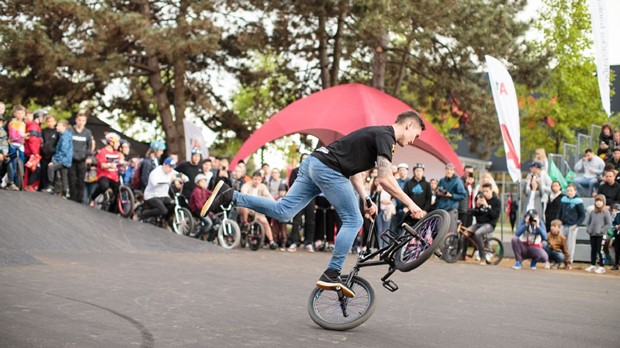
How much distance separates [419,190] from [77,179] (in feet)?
23.0

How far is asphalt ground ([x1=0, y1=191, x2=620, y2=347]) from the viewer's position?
6.65 m

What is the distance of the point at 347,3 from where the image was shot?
23703mm

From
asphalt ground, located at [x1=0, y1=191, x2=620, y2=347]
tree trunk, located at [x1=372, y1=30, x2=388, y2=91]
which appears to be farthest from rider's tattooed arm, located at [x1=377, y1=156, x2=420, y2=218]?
tree trunk, located at [x1=372, y1=30, x2=388, y2=91]

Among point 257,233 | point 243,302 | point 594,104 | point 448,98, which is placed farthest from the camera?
point 594,104

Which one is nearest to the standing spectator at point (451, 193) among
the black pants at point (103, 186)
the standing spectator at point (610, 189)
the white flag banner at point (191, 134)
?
the standing spectator at point (610, 189)

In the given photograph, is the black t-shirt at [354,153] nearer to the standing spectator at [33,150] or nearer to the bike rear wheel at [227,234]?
the bike rear wheel at [227,234]

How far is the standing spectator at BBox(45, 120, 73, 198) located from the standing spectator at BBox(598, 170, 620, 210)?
10.5 m

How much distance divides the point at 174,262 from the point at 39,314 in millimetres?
6169

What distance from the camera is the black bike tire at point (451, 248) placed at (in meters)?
16.3

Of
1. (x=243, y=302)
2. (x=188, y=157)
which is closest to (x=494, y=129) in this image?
(x=188, y=157)

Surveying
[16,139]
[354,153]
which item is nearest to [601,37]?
[16,139]

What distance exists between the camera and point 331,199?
288 inches

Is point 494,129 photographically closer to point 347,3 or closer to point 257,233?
point 347,3

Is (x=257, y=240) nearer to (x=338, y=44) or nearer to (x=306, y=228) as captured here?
(x=306, y=228)
